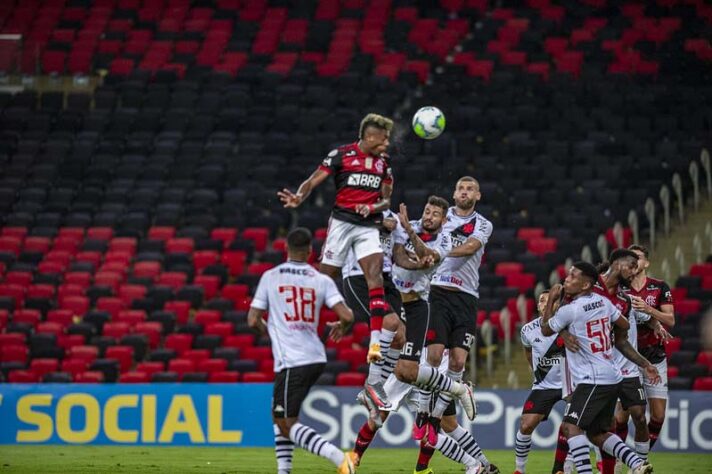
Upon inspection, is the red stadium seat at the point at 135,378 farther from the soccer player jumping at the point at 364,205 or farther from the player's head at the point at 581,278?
the player's head at the point at 581,278

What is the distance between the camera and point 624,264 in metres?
13.8

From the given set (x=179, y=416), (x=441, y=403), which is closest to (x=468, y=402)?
(x=441, y=403)

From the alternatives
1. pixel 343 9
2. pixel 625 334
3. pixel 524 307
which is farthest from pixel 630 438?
pixel 343 9

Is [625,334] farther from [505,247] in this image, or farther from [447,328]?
[505,247]

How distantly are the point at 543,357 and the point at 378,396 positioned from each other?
7.94 feet

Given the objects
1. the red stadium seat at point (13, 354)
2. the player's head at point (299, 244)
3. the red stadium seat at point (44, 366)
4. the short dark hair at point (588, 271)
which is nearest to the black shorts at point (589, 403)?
the short dark hair at point (588, 271)

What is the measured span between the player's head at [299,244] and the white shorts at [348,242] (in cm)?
178

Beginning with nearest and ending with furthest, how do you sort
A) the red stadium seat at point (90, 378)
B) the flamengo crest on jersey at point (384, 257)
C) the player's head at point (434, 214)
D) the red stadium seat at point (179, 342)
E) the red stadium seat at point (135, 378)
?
the flamengo crest on jersey at point (384, 257) < the player's head at point (434, 214) < the red stadium seat at point (135, 378) < the red stadium seat at point (90, 378) < the red stadium seat at point (179, 342)

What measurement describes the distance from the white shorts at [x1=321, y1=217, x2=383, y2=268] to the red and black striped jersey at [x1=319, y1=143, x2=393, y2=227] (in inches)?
2.9

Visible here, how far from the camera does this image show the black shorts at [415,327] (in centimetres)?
1480

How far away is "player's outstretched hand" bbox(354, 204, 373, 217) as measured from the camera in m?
14.1

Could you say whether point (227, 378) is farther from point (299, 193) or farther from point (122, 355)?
point (299, 193)

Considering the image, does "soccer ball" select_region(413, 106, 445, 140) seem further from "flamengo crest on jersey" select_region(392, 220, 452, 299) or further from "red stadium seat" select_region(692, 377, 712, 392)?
"red stadium seat" select_region(692, 377, 712, 392)

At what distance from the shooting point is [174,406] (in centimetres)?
2247
